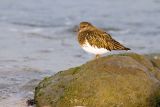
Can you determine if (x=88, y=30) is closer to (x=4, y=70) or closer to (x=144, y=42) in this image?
(x=4, y=70)

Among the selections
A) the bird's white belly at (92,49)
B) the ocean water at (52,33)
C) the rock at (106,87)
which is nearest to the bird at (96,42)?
the bird's white belly at (92,49)

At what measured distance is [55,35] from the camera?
15.1m

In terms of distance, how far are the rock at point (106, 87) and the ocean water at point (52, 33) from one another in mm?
741

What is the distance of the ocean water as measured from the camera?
10391 mm

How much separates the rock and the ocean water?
0.74 m

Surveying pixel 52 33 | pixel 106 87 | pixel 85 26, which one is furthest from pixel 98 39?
pixel 52 33

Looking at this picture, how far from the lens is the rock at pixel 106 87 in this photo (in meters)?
7.30

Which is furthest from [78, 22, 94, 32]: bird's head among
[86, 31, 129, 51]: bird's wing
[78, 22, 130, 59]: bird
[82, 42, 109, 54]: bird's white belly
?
[82, 42, 109, 54]: bird's white belly

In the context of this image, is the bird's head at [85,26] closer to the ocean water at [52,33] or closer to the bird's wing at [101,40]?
the bird's wing at [101,40]

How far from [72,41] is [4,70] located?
12.3 ft

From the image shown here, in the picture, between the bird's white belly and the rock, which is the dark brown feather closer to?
the bird's white belly

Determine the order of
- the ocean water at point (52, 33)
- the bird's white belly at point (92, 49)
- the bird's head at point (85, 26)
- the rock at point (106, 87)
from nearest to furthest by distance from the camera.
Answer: the rock at point (106, 87)
the bird's white belly at point (92, 49)
the bird's head at point (85, 26)
the ocean water at point (52, 33)

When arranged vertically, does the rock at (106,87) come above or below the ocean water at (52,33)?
below

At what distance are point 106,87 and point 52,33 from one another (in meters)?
8.14
